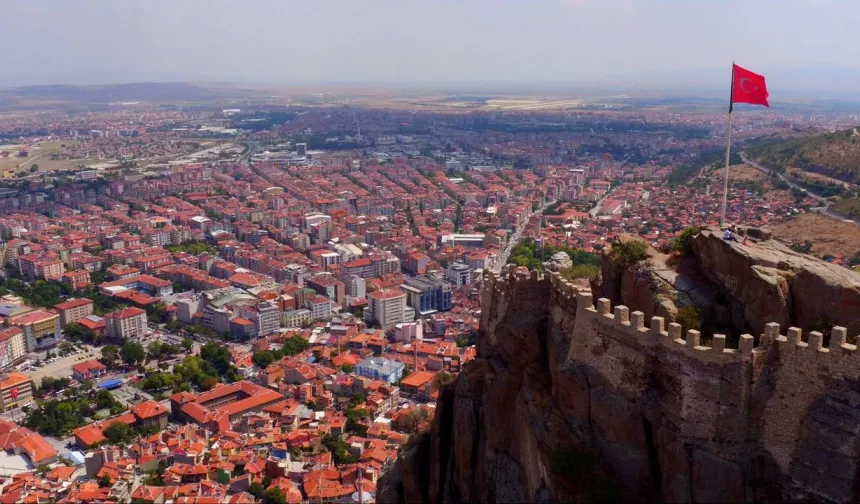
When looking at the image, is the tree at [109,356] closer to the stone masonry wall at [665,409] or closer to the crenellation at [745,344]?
the stone masonry wall at [665,409]

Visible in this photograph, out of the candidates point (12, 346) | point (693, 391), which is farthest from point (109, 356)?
point (693, 391)

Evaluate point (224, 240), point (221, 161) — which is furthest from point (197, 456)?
point (221, 161)

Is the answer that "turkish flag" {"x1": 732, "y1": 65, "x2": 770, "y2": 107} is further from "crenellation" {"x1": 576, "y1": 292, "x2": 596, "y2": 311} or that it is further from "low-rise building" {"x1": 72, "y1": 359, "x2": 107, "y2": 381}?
"low-rise building" {"x1": 72, "y1": 359, "x2": 107, "y2": 381}

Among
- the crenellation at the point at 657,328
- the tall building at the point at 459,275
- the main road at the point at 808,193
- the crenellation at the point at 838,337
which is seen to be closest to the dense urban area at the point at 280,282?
the tall building at the point at 459,275

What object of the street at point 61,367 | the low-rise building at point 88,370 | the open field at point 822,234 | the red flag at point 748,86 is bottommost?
the street at point 61,367

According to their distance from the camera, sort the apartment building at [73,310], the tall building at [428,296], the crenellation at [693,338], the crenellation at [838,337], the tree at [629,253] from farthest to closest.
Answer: the tall building at [428,296], the apartment building at [73,310], the tree at [629,253], the crenellation at [693,338], the crenellation at [838,337]
